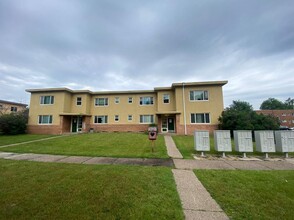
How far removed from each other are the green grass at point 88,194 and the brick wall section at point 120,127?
15.8 metres

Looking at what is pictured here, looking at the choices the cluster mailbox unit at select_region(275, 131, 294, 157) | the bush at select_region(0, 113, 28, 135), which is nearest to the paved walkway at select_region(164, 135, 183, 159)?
the cluster mailbox unit at select_region(275, 131, 294, 157)

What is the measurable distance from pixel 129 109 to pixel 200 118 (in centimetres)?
1050

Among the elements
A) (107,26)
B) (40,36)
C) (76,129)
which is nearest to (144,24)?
(107,26)

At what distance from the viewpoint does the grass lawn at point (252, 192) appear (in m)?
2.87

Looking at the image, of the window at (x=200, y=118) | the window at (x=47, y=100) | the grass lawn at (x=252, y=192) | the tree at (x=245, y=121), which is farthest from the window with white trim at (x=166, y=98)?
the window at (x=47, y=100)

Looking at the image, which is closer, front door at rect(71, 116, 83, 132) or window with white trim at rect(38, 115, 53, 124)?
window with white trim at rect(38, 115, 53, 124)

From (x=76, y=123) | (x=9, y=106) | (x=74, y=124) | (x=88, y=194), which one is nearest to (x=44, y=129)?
(x=74, y=124)

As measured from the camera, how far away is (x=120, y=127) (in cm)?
2170

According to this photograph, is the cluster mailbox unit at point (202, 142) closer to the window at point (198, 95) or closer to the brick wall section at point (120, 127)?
the window at point (198, 95)

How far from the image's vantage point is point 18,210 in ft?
9.13

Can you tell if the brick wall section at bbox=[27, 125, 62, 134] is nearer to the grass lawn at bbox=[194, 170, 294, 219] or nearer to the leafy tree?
the leafy tree

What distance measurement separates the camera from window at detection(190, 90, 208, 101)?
18.5 m

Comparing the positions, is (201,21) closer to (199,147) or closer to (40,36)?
(199,147)

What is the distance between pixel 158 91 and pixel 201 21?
10.7m
